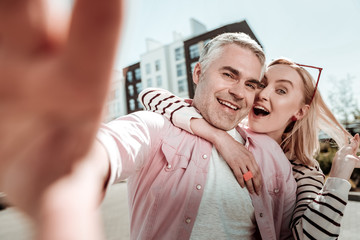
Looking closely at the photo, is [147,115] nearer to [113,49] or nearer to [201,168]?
[201,168]

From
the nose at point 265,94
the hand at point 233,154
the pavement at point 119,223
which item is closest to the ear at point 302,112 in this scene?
the nose at point 265,94

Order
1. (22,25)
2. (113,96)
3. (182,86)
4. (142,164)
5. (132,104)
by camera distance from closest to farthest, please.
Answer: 1. (22,25)
2. (113,96)
3. (142,164)
4. (182,86)
5. (132,104)

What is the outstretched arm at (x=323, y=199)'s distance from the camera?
136 centimetres

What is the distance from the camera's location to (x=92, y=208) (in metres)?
0.31

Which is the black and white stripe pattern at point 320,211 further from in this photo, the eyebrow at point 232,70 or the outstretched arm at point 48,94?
the outstretched arm at point 48,94

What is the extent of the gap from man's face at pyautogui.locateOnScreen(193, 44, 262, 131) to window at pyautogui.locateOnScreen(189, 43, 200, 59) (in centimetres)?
2799

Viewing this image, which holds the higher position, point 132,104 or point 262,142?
point 262,142

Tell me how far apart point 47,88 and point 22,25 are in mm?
64

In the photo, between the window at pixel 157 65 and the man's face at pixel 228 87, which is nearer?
the man's face at pixel 228 87

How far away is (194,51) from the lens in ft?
95.7

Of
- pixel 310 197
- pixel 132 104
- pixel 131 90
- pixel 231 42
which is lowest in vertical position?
pixel 132 104

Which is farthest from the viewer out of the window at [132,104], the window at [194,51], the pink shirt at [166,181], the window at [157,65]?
the window at [132,104]

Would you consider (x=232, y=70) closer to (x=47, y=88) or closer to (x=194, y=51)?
(x=47, y=88)

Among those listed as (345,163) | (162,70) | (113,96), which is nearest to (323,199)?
(345,163)
